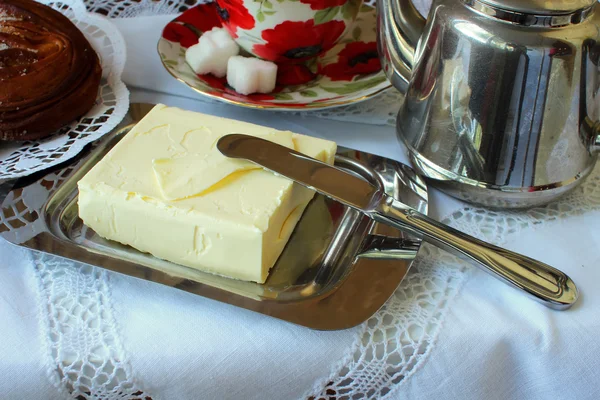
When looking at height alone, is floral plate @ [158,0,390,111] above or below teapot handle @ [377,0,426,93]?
below

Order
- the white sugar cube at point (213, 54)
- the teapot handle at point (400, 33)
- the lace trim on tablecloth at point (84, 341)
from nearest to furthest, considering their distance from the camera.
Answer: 1. the lace trim on tablecloth at point (84, 341)
2. the teapot handle at point (400, 33)
3. the white sugar cube at point (213, 54)

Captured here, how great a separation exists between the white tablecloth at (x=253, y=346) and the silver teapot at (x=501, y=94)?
0.27 feet

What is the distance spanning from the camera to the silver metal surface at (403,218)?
40 cm

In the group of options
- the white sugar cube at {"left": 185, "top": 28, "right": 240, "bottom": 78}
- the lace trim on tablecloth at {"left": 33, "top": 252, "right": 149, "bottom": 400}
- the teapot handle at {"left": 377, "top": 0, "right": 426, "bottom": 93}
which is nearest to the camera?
the lace trim on tablecloth at {"left": 33, "top": 252, "right": 149, "bottom": 400}

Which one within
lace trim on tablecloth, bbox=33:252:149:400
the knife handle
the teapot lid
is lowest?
lace trim on tablecloth, bbox=33:252:149:400

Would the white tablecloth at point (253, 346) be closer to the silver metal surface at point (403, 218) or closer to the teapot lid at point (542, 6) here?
the silver metal surface at point (403, 218)

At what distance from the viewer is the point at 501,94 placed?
1.36 feet

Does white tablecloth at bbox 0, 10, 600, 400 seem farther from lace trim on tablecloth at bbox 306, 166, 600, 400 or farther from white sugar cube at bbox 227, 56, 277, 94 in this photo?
white sugar cube at bbox 227, 56, 277, 94

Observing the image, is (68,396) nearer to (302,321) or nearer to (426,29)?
(302,321)

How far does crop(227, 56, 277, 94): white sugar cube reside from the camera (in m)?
0.57

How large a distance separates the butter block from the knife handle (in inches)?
3.2

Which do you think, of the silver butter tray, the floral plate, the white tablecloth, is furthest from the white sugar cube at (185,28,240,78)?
the white tablecloth

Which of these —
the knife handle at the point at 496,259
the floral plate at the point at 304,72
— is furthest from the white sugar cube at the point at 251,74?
the knife handle at the point at 496,259

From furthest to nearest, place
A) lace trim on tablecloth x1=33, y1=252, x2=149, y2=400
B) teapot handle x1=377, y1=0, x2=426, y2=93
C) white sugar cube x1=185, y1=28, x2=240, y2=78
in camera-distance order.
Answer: white sugar cube x1=185, y1=28, x2=240, y2=78 < teapot handle x1=377, y1=0, x2=426, y2=93 < lace trim on tablecloth x1=33, y1=252, x2=149, y2=400
